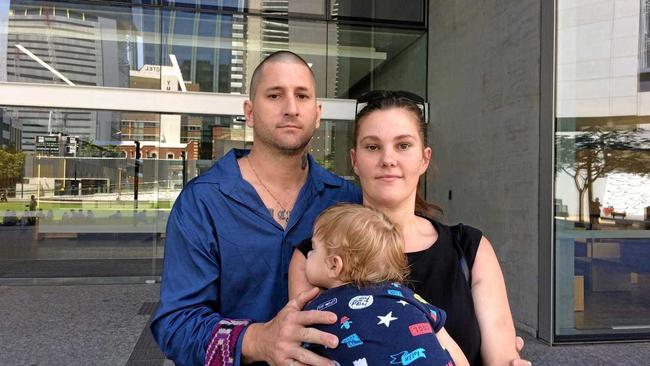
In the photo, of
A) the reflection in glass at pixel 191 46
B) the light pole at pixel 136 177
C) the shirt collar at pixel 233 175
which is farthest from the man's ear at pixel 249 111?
the light pole at pixel 136 177

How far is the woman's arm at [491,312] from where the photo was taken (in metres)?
1.40

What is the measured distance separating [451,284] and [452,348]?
0.69ft

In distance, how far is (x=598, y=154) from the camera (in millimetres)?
6203

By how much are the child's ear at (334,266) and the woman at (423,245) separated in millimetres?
138

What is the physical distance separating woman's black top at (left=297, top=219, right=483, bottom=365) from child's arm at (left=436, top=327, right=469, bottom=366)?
99 mm

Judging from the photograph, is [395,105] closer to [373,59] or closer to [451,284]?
[451,284]

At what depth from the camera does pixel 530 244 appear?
600cm

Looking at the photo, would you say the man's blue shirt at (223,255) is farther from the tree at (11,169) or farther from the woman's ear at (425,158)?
the tree at (11,169)

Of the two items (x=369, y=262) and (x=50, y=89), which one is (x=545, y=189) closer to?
(x=369, y=262)

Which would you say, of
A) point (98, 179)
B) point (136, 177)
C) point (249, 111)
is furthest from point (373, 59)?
point (249, 111)

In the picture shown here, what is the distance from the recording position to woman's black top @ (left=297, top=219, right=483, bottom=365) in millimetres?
1393

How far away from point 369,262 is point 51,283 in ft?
31.3

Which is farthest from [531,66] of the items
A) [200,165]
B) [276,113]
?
[200,165]

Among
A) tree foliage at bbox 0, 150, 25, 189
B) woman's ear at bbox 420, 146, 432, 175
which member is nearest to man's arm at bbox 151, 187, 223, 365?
woman's ear at bbox 420, 146, 432, 175
